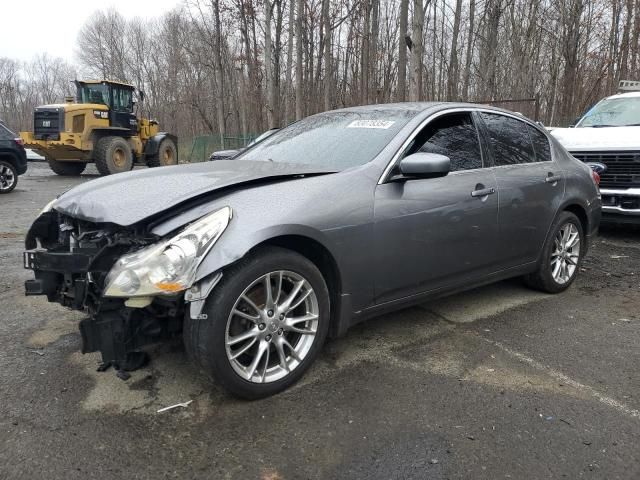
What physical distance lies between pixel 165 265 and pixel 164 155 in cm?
1726

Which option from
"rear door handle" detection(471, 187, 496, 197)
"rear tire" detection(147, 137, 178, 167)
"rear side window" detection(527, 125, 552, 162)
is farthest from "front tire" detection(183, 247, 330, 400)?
"rear tire" detection(147, 137, 178, 167)

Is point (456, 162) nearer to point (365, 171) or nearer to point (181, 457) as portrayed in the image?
point (365, 171)

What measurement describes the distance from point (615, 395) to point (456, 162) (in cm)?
178

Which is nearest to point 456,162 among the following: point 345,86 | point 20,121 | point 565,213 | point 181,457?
point 565,213

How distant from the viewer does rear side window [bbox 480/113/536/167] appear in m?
4.01

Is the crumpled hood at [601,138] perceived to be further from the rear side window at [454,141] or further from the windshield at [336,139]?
the windshield at [336,139]

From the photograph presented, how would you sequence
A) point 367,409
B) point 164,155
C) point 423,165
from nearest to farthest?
point 367,409 < point 423,165 < point 164,155

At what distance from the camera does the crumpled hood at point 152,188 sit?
2.64m

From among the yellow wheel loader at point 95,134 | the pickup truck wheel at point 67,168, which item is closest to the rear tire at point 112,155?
the yellow wheel loader at point 95,134

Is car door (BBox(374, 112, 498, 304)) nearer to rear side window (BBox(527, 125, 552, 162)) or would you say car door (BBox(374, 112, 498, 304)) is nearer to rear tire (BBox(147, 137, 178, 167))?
rear side window (BBox(527, 125, 552, 162))

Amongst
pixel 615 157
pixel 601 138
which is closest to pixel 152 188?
pixel 615 157

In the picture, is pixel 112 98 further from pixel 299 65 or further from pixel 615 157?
pixel 615 157

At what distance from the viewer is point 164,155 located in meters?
18.6

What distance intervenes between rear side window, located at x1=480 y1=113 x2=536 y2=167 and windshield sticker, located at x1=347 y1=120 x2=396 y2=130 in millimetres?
932
